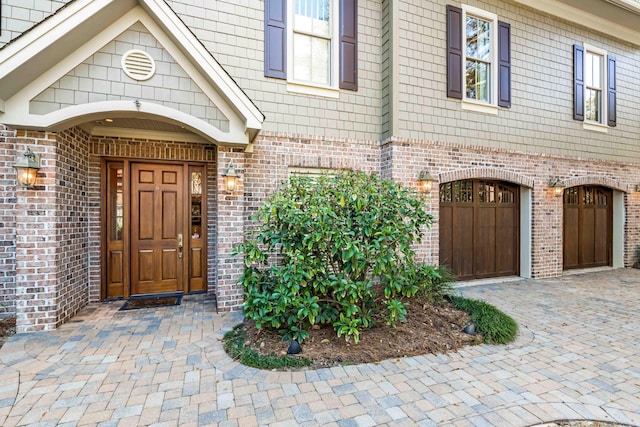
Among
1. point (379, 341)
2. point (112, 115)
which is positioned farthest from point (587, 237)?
point (112, 115)

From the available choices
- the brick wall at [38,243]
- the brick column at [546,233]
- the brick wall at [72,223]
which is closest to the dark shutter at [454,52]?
the brick column at [546,233]

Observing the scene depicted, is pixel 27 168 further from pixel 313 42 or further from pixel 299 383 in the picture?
pixel 313 42

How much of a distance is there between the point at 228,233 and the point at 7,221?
117 inches

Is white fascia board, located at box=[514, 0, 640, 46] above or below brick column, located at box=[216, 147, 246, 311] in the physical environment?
above

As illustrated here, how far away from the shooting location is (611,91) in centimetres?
811

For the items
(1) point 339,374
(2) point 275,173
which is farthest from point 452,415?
(2) point 275,173

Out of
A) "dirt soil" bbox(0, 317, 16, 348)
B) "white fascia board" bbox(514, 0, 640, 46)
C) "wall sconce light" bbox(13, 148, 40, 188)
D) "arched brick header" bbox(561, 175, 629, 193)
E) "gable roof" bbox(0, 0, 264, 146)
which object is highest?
"white fascia board" bbox(514, 0, 640, 46)

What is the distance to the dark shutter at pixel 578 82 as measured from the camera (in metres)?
7.49

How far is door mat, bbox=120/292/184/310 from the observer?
16.2 ft

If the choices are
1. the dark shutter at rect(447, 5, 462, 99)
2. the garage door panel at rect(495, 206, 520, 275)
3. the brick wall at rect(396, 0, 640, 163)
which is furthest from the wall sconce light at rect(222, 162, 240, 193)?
the garage door panel at rect(495, 206, 520, 275)

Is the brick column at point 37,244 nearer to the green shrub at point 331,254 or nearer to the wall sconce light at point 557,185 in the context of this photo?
the green shrub at point 331,254

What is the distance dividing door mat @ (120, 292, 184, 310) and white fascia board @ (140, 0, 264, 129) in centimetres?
330

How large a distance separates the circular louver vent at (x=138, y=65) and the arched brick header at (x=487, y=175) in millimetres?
5405

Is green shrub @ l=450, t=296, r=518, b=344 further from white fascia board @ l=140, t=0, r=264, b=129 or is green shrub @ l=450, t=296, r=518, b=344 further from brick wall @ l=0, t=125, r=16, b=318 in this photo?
brick wall @ l=0, t=125, r=16, b=318
